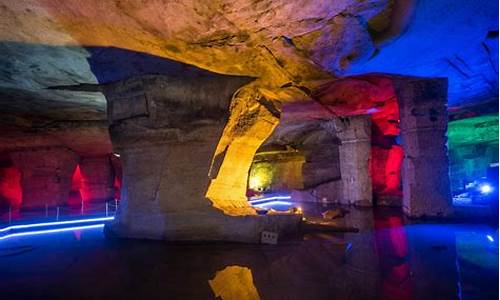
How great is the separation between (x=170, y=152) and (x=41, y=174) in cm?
1115

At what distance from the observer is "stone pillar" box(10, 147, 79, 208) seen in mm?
14625

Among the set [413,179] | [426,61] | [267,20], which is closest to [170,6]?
[267,20]

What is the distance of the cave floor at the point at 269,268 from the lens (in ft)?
12.1

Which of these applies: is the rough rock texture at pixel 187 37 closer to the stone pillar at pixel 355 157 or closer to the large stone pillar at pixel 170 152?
the large stone pillar at pixel 170 152

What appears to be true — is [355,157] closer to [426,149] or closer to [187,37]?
[426,149]

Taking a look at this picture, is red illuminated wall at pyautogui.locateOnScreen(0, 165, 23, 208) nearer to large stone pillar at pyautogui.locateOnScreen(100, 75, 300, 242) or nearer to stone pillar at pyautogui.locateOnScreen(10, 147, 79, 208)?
stone pillar at pyautogui.locateOnScreen(10, 147, 79, 208)

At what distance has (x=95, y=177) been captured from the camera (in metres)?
18.3

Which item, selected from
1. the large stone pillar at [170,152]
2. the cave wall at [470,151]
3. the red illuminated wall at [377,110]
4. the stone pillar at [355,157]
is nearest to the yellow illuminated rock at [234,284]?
the large stone pillar at [170,152]

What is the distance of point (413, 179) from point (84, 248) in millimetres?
9019

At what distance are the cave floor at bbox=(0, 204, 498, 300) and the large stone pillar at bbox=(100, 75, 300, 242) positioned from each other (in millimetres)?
525

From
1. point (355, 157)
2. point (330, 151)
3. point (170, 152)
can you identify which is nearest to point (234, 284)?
point (170, 152)

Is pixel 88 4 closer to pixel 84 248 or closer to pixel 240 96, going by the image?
pixel 240 96

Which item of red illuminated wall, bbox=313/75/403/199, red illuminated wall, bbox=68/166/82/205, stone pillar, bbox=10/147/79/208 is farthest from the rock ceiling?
red illuminated wall, bbox=68/166/82/205

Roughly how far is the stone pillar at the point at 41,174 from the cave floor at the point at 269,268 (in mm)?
8673
